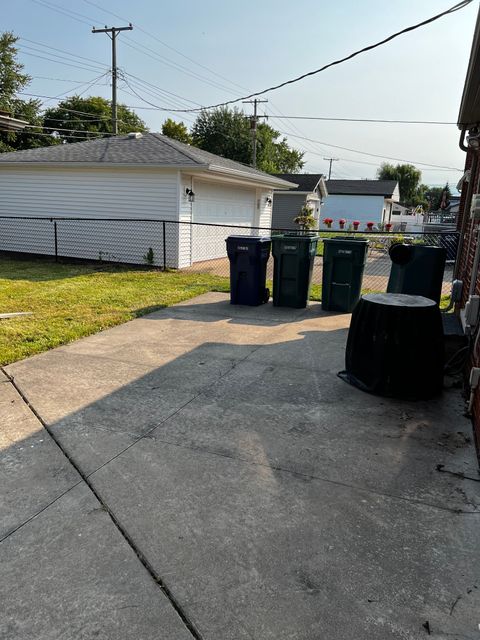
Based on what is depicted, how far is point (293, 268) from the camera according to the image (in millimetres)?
7816

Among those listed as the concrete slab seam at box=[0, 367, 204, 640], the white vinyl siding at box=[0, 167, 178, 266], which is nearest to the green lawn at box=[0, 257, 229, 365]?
the white vinyl siding at box=[0, 167, 178, 266]

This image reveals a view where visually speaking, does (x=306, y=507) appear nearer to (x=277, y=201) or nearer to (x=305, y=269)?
(x=305, y=269)

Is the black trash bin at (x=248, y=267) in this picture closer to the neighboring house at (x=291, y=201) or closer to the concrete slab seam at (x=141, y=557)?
the concrete slab seam at (x=141, y=557)

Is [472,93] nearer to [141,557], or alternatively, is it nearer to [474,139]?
[474,139]

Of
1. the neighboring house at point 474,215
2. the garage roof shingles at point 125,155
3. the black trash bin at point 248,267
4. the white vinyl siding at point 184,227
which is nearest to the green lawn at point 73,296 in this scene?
the white vinyl siding at point 184,227

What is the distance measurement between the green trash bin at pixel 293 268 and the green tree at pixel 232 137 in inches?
1562

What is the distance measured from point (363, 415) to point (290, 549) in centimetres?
179

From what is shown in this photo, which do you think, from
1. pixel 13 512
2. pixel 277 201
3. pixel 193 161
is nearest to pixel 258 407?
pixel 13 512

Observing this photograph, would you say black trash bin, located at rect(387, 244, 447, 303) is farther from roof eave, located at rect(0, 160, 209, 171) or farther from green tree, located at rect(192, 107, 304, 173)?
green tree, located at rect(192, 107, 304, 173)

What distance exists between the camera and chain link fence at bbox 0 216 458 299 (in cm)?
1263

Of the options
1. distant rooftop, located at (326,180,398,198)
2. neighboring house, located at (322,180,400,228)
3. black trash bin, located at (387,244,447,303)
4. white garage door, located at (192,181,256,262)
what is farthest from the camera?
distant rooftop, located at (326,180,398,198)

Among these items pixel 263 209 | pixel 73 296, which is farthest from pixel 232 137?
pixel 73 296

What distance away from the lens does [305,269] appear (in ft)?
25.6

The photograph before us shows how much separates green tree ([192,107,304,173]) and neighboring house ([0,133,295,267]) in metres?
32.6
